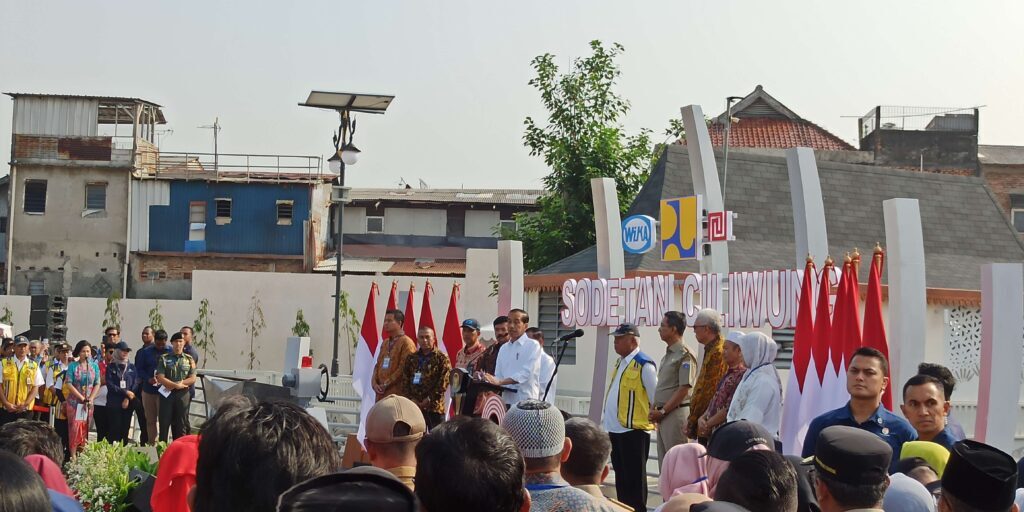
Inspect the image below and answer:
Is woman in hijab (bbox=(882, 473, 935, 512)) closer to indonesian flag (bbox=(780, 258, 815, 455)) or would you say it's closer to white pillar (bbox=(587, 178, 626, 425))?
indonesian flag (bbox=(780, 258, 815, 455))

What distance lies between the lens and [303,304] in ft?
123

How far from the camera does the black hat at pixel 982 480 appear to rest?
3.99 m

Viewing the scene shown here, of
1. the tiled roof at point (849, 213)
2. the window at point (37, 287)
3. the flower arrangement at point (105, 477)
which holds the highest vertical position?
the tiled roof at point (849, 213)

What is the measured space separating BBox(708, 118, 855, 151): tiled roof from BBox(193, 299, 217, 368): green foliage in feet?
61.2

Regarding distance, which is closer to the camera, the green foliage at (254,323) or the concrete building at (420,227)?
the green foliage at (254,323)

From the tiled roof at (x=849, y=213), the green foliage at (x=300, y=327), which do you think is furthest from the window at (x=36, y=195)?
the tiled roof at (x=849, y=213)

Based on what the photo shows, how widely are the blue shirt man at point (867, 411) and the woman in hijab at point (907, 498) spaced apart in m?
2.15

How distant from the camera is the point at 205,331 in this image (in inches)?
1451

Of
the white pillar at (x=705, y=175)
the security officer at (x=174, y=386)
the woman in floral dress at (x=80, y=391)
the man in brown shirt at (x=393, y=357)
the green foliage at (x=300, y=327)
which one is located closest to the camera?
the man in brown shirt at (x=393, y=357)

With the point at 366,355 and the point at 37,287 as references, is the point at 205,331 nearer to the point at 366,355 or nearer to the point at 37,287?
the point at 37,287

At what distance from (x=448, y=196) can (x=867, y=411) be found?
40930 mm

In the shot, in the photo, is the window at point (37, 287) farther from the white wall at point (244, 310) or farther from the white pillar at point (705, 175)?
the white pillar at point (705, 175)

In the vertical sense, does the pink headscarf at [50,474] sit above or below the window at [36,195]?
below

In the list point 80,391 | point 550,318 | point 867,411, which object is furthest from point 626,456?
point 550,318
